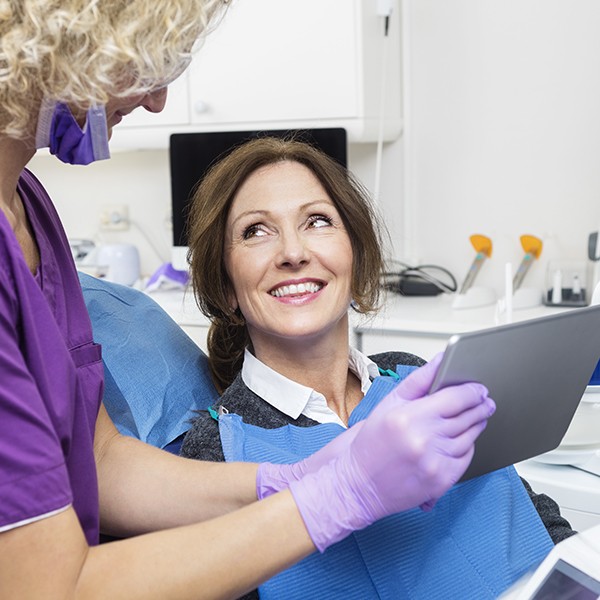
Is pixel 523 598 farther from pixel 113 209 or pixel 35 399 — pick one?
pixel 113 209

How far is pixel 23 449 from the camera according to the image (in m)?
0.78

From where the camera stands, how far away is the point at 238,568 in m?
0.84

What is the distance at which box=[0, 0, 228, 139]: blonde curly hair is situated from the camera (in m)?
0.81

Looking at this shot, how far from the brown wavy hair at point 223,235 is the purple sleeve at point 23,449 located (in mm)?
686

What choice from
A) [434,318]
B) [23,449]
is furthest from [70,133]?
[434,318]

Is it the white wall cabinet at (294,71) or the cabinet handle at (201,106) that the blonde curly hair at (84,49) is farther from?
the cabinet handle at (201,106)

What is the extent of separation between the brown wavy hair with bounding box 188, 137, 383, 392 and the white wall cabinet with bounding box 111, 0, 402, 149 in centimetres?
104

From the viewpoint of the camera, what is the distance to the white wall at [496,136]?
254 cm

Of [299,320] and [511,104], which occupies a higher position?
[511,104]

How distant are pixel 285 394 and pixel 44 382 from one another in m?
0.55

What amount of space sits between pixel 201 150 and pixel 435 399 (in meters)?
1.90

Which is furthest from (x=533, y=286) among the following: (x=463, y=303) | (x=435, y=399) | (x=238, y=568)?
(x=238, y=568)

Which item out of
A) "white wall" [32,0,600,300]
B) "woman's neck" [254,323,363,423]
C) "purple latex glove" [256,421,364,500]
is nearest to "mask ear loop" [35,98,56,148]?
"purple latex glove" [256,421,364,500]

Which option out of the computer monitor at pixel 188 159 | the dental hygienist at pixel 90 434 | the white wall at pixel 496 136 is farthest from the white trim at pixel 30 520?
the white wall at pixel 496 136
